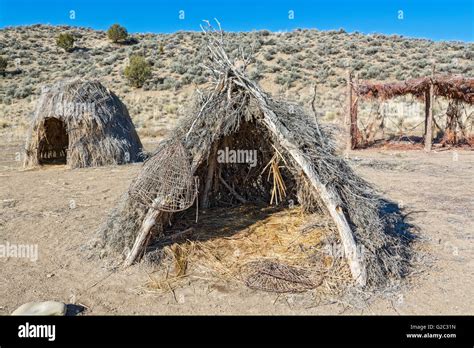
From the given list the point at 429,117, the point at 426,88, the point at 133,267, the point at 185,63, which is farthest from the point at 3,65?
the point at 133,267

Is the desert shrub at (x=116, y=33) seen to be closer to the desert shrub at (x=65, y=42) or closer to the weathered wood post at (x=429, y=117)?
the desert shrub at (x=65, y=42)

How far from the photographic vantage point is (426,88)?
13.8 meters

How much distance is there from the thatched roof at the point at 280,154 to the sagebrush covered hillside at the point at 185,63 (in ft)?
41.0

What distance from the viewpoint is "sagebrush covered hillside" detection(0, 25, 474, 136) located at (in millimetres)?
22906

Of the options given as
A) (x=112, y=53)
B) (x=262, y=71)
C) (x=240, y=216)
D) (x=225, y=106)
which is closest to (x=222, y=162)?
(x=240, y=216)

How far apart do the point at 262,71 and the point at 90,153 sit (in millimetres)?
18506

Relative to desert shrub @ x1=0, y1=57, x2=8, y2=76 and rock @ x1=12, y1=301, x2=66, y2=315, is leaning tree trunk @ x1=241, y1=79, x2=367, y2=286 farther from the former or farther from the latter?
desert shrub @ x1=0, y1=57, x2=8, y2=76

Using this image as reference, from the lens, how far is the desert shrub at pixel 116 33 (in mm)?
35469

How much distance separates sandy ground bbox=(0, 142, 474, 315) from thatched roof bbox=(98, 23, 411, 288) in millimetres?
360

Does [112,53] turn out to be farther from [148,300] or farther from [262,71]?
[148,300]

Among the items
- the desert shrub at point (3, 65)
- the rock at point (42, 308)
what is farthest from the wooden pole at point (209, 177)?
the desert shrub at point (3, 65)

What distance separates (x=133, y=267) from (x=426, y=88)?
39.8ft

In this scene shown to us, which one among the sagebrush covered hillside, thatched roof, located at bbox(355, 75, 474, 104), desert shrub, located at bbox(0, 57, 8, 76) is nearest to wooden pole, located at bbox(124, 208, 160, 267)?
thatched roof, located at bbox(355, 75, 474, 104)

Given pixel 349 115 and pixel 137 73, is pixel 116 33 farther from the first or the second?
pixel 349 115
